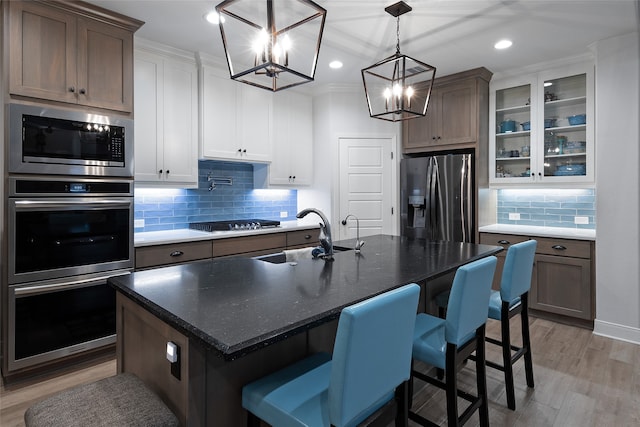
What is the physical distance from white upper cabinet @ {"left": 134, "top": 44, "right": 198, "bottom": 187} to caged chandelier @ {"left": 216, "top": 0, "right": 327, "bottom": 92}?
60 centimetres

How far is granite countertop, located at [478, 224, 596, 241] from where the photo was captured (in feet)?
11.6

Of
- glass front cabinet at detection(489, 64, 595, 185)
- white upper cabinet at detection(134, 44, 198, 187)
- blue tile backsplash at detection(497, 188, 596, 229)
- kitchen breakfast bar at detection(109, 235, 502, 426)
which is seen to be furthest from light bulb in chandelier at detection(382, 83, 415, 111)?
blue tile backsplash at detection(497, 188, 596, 229)

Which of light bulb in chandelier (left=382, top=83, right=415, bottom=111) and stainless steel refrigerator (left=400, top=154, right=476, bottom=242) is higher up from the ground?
light bulb in chandelier (left=382, top=83, right=415, bottom=111)

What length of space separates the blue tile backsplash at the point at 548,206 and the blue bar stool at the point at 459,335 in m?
2.92

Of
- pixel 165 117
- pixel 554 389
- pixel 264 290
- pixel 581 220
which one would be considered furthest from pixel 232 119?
pixel 581 220

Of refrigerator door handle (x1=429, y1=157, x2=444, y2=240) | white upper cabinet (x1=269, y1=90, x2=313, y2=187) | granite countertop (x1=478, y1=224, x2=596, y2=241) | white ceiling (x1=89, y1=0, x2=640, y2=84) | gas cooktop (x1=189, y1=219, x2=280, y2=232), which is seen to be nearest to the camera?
white ceiling (x1=89, y1=0, x2=640, y2=84)

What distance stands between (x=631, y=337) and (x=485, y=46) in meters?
2.97

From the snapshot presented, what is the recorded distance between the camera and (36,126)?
2.49 meters

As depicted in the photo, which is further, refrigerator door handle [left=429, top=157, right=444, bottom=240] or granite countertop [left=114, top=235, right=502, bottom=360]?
refrigerator door handle [left=429, top=157, right=444, bottom=240]

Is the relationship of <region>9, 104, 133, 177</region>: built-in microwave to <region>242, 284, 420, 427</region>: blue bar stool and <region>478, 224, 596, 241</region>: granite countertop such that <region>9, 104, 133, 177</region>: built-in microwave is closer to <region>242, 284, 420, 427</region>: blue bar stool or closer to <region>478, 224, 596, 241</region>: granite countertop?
<region>242, 284, 420, 427</region>: blue bar stool

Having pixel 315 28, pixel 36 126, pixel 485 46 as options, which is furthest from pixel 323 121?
pixel 36 126

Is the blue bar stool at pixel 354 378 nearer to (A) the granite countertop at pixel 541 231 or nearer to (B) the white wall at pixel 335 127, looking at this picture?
(A) the granite countertop at pixel 541 231

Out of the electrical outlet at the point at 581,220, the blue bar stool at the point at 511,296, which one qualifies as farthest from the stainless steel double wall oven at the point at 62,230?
the electrical outlet at the point at 581,220

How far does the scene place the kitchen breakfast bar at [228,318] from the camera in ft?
3.79
